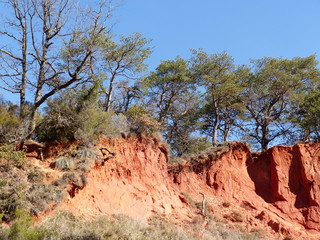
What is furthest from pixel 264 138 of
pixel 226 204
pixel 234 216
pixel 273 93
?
pixel 234 216

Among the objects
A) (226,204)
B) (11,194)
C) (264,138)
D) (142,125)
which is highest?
(264,138)

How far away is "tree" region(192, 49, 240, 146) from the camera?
958 inches

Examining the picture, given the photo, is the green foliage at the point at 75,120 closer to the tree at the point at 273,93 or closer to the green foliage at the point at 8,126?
the green foliage at the point at 8,126

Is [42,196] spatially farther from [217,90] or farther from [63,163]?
[217,90]

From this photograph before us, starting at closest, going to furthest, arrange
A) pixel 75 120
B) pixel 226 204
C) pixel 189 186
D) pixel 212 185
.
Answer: pixel 75 120, pixel 226 204, pixel 189 186, pixel 212 185

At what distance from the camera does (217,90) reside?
2436 centimetres


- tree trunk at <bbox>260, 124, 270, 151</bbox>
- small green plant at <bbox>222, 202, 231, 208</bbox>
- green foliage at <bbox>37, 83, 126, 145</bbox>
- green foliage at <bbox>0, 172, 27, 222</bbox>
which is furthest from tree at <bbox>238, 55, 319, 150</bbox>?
green foliage at <bbox>0, 172, 27, 222</bbox>

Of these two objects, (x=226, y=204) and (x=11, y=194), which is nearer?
(x=11, y=194)

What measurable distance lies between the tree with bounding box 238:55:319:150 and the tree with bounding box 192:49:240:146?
1.06 meters

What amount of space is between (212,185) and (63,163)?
359 inches

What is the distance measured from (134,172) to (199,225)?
360 centimetres

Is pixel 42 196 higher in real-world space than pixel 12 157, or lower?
lower

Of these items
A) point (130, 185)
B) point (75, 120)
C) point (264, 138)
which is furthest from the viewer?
point (264, 138)

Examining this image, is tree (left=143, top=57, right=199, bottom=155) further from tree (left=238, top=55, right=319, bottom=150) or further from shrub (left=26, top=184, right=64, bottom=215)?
shrub (left=26, top=184, right=64, bottom=215)
